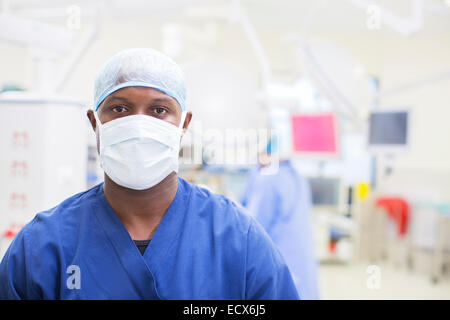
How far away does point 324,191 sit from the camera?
14.2 feet

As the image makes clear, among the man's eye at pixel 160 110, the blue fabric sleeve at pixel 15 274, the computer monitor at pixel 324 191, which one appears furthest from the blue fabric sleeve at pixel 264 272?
the computer monitor at pixel 324 191

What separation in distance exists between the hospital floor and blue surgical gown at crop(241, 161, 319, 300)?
140 cm

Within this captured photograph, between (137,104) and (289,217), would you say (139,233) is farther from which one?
(289,217)

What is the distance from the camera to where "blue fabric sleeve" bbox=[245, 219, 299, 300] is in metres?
0.83

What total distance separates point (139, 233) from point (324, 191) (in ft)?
12.1

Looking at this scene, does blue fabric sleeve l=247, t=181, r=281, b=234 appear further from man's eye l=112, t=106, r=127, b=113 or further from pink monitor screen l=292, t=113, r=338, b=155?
man's eye l=112, t=106, r=127, b=113

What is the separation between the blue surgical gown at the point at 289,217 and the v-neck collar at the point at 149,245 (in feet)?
3.74

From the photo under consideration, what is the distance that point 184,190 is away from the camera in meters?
0.91

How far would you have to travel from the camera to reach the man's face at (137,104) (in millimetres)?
785

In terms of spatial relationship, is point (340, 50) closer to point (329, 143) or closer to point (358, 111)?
point (358, 111)

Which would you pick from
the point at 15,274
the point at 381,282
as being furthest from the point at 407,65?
the point at 15,274

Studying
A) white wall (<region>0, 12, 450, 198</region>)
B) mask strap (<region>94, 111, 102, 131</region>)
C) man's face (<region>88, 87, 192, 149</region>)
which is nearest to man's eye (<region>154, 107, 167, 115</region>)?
man's face (<region>88, 87, 192, 149</region>)
